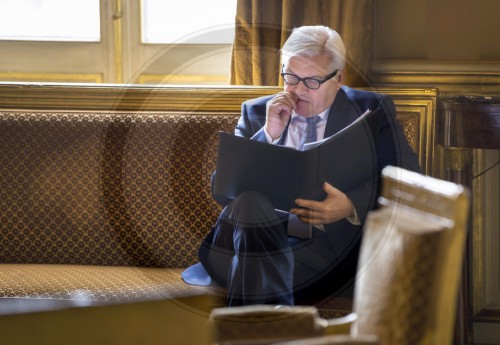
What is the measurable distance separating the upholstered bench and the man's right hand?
413mm

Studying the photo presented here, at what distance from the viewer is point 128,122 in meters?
3.12

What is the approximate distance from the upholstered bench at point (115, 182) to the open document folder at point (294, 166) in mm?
489

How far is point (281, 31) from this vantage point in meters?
3.27

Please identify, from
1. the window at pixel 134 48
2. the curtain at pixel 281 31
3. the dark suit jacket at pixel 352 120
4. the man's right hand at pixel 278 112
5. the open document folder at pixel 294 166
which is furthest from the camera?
the window at pixel 134 48

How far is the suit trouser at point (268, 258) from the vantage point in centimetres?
245

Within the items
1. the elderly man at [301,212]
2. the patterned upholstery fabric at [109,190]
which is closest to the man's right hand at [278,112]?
the elderly man at [301,212]

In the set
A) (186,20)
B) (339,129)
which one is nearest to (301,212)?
(339,129)

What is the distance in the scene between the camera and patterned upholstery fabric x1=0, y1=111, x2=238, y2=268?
9.91 ft

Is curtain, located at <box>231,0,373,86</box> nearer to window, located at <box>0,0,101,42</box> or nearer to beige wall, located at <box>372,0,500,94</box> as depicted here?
beige wall, located at <box>372,0,500,94</box>

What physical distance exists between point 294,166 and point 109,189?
2.98 feet

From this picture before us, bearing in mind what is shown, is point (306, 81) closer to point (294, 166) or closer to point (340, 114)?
point (340, 114)

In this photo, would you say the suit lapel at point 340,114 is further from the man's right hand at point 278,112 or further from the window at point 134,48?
the window at point 134,48

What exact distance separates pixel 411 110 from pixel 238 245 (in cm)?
99

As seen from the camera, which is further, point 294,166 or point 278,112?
point 278,112
